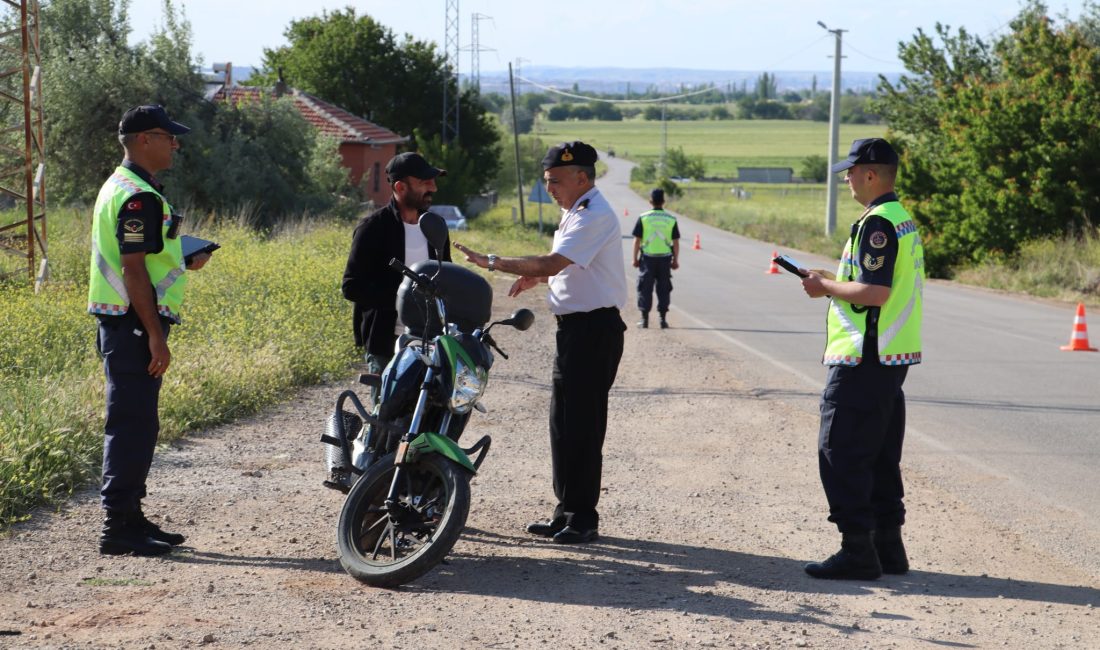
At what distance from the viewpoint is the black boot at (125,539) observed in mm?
5543

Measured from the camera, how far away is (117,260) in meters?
5.57

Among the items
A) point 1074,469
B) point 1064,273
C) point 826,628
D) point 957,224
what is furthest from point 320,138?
point 826,628

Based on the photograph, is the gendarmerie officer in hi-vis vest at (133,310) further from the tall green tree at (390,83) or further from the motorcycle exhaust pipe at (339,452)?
the tall green tree at (390,83)

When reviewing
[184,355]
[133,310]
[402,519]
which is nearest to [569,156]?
[402,519]

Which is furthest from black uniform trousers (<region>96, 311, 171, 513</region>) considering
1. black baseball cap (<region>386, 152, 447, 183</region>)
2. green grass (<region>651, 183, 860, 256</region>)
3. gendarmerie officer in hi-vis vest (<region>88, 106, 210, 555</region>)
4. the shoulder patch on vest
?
green grass (<region>651, 183, 860, 256</region>)

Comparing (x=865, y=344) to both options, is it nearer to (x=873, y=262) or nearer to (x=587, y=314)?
(x=873, y=262)

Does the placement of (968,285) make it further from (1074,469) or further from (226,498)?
(226,498)

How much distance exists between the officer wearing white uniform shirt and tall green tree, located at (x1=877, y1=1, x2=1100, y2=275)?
22198 mm

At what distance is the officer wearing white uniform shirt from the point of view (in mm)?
5918

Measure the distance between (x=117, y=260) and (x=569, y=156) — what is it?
7.00 feet

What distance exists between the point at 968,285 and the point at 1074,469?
19645mm

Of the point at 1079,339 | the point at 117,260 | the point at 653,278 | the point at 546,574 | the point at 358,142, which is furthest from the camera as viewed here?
the point at 358,142

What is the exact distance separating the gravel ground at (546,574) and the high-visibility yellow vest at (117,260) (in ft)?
3.71

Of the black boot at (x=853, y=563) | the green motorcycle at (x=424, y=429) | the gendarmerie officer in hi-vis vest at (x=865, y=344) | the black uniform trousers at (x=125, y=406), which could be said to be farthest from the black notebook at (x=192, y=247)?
the black boot at (x=853, y=563)
